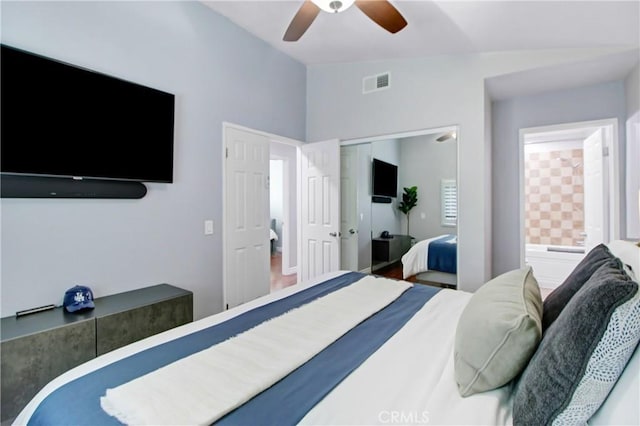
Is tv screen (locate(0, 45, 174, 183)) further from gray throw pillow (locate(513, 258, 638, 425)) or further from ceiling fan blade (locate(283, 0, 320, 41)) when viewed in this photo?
gray throw pillow (locate(513, 258, 638, 425))

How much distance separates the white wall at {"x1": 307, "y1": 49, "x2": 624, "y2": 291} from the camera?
2.98 meters

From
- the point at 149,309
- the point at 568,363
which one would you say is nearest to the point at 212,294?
the point at 149,309

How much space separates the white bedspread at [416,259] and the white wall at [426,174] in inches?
3.9

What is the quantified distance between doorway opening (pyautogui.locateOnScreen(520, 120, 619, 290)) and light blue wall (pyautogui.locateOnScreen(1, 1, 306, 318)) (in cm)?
339

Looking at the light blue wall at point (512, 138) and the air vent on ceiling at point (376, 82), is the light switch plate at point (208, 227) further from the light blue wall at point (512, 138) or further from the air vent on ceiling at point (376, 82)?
the light blue wall at point (512, 138)

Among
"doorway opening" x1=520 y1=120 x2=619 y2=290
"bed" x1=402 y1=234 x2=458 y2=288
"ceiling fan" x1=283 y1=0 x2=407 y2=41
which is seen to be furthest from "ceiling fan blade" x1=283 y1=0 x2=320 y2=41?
"doorway opening" x1=520 y1=120 x2=619 y2=290

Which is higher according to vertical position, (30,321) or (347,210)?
(347,210)

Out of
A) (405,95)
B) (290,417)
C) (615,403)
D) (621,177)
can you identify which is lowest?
(290,417)

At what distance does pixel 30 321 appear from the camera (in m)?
1.81

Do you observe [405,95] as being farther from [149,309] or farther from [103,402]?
[103,402]

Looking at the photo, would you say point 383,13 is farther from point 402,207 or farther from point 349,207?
point 349,207

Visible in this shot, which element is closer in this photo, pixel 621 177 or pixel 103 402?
pixel 103 402

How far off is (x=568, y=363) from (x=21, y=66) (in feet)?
9.41

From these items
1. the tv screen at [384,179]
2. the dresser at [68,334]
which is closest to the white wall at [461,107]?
the tv screen at [384,179]
